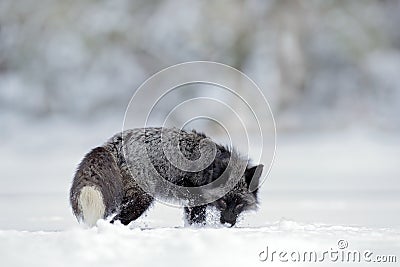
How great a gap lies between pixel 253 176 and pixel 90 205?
108cm

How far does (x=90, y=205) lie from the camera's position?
470 centimetres

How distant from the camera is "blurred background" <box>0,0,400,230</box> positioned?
554 inches

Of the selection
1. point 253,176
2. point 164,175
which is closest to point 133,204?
point 164,175

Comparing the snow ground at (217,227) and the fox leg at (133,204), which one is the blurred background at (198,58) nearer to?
the snow ground at (217,227)

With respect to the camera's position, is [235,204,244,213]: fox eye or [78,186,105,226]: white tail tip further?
[235,204,244,213]: fox eye

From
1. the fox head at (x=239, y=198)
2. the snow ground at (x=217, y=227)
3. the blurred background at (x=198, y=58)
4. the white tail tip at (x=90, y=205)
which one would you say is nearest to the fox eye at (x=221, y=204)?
the fox head at (x=239, y=198)

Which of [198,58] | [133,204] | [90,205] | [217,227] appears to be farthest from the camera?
[198,58]

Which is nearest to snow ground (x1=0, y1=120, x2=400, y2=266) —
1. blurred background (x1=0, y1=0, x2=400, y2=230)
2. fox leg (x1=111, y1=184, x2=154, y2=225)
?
fox leg (x1=111, y1=184, x2=154, y2=225)

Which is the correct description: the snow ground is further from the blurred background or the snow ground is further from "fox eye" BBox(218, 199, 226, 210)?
the blurred background

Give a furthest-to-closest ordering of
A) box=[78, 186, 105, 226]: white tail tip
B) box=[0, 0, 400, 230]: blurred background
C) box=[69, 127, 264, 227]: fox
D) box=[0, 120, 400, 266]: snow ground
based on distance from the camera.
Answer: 1. box=[0, 0, 400, 230]: blurred background
2. box=[69, 127, 264, 227]: fox
3. box=[78, 186, 105, 226]: white tail tip
4. box=[0, 120, 400, 266]: snow ground

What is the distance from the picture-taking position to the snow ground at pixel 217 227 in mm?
3916

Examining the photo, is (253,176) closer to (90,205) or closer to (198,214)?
(198,214)

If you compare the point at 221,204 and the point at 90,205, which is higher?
the point at 221,204

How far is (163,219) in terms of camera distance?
18.9ft
